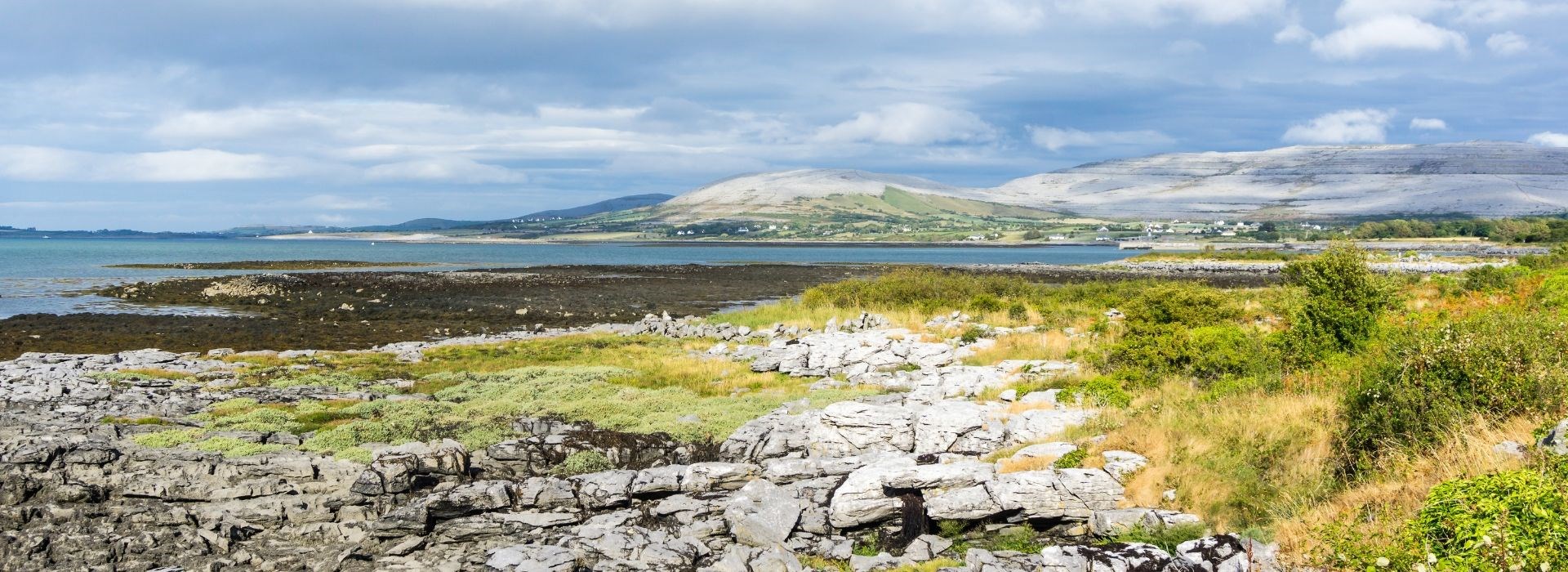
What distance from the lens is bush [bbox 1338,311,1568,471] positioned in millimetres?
9375

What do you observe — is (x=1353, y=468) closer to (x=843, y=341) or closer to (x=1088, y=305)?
(x=843, y=341)

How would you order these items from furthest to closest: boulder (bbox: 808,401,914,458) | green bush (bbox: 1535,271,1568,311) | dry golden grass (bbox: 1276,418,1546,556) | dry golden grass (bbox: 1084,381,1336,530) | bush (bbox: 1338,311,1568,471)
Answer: green bush (bbox: 1535,271,1568,311) < boulder (bbox: 808,401,914,458) < dry golden grass (bbox: 1084,381,1336,530) < bush (bbox: 1338,311,1568,471) < dry golden grass (bbox: 1276,418,1546,556)

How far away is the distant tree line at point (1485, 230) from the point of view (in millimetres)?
111812

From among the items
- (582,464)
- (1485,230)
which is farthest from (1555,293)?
(1485,230)

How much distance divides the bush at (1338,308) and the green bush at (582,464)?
44.0 ft

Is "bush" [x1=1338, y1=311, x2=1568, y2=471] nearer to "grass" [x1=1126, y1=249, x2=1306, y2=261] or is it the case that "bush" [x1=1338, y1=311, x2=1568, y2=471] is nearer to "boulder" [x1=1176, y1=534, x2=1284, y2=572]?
"boulder" [x1=1176, y1=534, x2=1284, y2=572]

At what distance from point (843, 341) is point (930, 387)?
664cm

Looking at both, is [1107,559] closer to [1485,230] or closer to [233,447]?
[233,447]

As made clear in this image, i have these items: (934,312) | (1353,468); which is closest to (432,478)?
(1353,468)

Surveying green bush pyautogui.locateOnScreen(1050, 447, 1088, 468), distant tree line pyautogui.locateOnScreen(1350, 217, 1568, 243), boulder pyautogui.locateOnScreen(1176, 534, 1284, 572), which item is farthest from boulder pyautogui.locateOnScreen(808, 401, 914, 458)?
distant tree line pyautogui.locateOnScreen(1350, 217, 1568, 243)

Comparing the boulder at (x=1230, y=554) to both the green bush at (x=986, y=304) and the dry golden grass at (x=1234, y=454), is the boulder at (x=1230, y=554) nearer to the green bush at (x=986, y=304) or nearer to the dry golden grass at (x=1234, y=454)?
the dry golden grass at (x=1234, y=454)

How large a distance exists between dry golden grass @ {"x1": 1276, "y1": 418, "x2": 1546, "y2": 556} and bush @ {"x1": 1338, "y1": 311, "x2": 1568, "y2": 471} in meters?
0.29

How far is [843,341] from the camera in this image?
26031 millimetres

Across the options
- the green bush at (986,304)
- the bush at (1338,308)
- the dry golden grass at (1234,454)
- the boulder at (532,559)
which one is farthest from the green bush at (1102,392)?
the green bush at (986,304)
